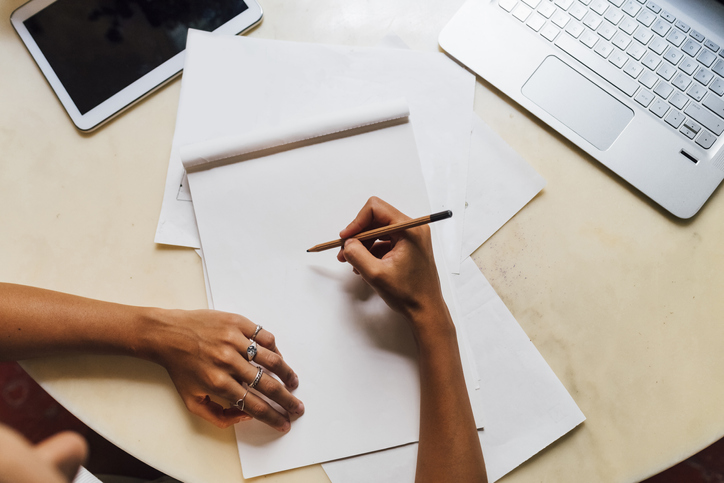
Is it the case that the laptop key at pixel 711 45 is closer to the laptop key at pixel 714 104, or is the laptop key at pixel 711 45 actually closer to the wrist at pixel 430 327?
the laptop key at pixel 714 104

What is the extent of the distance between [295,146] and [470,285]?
316 millimetres

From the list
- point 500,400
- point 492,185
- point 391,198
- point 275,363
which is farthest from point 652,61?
point 275,363

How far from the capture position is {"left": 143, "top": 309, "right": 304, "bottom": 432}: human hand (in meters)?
0.55

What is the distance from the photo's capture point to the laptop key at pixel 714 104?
616 millimetres

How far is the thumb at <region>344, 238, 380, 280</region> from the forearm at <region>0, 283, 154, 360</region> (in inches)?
10.9

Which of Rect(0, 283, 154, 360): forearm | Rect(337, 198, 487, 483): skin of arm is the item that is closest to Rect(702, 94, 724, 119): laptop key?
Rect(337, 198, 487, 483): skin of arm

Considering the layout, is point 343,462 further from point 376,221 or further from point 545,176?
point 545,176

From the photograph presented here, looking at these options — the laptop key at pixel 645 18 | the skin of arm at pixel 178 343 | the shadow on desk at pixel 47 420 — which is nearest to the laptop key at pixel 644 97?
the laptop key at pixel 645 18

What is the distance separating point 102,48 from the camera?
63cm

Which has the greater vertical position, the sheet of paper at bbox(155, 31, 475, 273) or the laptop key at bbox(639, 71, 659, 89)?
the sheet of paper at bbox(155, 31, 475, 273)

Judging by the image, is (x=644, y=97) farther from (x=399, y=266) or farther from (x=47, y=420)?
(x=47, y=420)

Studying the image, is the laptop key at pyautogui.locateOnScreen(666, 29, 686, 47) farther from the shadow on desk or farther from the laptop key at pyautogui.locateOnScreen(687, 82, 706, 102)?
the shadow on desk

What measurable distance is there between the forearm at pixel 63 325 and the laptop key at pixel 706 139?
31.2 inches

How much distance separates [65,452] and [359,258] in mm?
333
